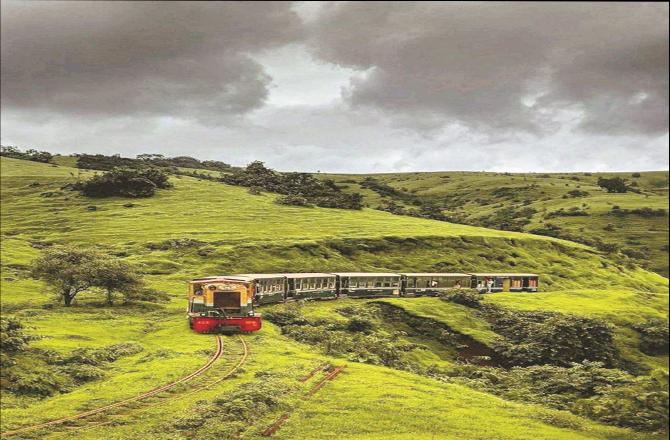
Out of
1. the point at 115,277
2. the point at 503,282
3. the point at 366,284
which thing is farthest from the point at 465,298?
the point at 115,277

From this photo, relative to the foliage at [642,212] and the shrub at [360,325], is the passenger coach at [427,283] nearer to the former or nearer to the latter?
the shrub at [360,325]

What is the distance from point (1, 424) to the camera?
78.0 ft

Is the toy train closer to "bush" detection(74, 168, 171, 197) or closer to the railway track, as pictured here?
the railway track

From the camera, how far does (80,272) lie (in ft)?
179

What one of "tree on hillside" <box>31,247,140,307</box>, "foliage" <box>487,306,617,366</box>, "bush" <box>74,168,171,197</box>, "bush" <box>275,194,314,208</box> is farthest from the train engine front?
"bush" <box>74,168,171,197</box>

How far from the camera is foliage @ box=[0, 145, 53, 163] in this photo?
180275 millimetres

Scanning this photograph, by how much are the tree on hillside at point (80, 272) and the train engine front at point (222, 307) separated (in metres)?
12.0

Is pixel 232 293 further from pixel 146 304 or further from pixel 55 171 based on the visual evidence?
pixel 55 171

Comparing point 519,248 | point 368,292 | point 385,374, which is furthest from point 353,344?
point 519,248

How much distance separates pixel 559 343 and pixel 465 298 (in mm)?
19404

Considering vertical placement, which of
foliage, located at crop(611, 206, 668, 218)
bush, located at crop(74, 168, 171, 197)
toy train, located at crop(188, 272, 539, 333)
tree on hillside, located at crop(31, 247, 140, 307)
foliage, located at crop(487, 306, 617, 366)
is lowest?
foliage, located at crop(487, 306, 617, 366)

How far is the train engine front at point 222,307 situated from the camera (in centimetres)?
4641

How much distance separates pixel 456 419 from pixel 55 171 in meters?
157

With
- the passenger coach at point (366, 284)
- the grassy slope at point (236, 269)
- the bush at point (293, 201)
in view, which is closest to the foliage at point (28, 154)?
the grassy slope at point (236, 269)
